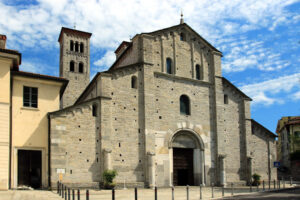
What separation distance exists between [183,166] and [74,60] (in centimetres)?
2932

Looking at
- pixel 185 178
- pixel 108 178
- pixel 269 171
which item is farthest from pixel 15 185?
pixel 269 171

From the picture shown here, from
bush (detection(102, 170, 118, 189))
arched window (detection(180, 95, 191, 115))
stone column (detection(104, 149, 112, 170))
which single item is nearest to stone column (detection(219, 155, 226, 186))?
arched window (detection(180, 95, 191, 115))

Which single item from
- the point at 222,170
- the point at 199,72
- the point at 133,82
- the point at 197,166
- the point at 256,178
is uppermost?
the point at 199,72

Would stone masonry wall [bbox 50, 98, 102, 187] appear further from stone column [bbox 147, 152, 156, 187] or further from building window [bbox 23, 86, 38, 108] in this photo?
stone column [bbox 147, 152, 156, 187]

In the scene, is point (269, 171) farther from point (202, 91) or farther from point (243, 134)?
point (202, 91)

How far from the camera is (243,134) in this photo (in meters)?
33.5

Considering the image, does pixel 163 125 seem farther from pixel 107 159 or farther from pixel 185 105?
pixel 107 159

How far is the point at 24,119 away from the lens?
2383 centimetres

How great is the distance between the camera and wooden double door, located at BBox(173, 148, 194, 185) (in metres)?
29.5

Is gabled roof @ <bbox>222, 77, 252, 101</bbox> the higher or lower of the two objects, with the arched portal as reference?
higher

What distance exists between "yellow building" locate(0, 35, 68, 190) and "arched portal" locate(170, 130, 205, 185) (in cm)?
1079

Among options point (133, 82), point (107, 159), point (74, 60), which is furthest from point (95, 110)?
point (74, 60)

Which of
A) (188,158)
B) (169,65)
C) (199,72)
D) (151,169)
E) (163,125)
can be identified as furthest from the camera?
(199,72)

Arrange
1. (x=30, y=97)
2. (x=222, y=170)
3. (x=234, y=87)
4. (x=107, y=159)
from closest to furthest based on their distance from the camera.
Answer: (x=30, y=97), (x=107, y=159), (x=222, y=170), (x=234, y=87)
